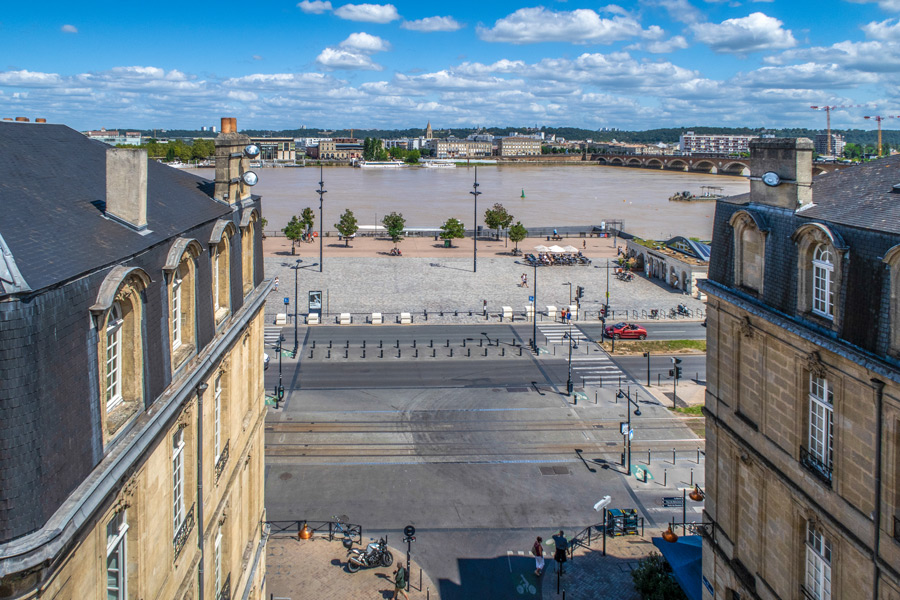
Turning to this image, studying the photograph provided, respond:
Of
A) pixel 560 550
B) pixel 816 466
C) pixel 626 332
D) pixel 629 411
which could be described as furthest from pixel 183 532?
pixel 626 332

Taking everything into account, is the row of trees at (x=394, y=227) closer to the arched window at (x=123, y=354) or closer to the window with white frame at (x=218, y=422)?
the window with white frame at (x=218, y=422)

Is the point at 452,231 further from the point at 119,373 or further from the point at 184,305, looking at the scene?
the point at 119,373

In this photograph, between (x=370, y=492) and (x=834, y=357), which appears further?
(x=370, y=492)

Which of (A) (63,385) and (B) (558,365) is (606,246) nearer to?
(B) (558,365)

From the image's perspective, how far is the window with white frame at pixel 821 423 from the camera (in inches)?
430

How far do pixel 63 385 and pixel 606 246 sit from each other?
250ft

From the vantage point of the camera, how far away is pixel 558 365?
3622cm

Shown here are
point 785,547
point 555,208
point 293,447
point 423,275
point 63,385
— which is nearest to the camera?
point 63,385

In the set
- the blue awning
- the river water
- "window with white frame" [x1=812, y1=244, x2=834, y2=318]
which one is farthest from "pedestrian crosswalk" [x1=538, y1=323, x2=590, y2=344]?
the river water

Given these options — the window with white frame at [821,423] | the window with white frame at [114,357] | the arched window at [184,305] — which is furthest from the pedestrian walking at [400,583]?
the window with white frame at [114,357]

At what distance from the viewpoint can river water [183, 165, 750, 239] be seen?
329 feet

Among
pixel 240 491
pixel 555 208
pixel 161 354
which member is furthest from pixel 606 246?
pixel 161 354

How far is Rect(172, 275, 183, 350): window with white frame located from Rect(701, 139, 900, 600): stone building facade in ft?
30.9

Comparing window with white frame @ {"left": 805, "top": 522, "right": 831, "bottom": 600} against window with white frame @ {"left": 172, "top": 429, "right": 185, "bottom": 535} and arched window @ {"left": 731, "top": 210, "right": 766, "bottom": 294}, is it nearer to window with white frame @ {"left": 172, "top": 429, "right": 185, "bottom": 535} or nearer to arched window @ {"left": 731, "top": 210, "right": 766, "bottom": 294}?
arched window @ {"left": 731, "top": 210, "right": 766, "bottom": 294}
